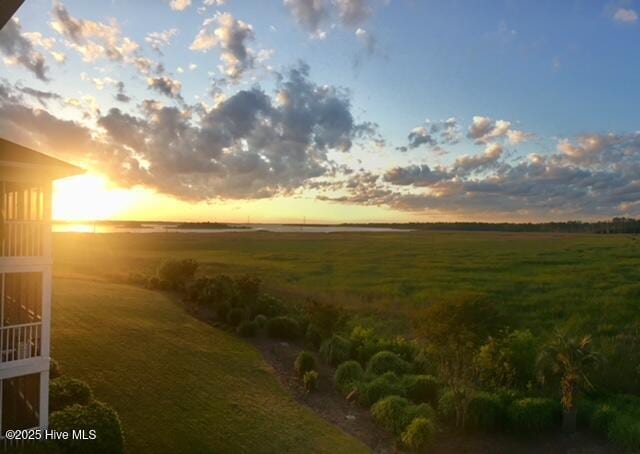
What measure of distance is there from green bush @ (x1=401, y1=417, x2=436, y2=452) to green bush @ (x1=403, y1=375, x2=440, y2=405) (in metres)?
2.92

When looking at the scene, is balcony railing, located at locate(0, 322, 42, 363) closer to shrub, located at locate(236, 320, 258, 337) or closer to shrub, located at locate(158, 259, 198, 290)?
shrub, located at locate(236, 320, 258, 337)

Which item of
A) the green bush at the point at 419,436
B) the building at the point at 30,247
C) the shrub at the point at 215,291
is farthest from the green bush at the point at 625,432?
the shrub at the point at 215,291

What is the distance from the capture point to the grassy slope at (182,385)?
12398mm

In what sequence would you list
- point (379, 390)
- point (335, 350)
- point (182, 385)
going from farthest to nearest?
point (335, 350), point (379, 390), point (182, 385)

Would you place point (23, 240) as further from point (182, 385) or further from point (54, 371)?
point (182, 385)

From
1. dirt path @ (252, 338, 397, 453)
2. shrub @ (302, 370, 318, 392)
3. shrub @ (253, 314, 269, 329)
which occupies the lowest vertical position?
dirt path @ (252, 338, 397, 453)

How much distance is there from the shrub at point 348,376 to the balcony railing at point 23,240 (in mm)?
10646

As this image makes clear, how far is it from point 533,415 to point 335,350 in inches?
312

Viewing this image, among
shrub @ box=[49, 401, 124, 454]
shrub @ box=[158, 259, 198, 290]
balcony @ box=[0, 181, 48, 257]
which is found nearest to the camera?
shrub @ box=[49, 401, 124, 454]

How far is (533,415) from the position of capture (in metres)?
14.2

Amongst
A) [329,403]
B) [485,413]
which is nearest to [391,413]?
A: [329,403]

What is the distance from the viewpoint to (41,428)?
10211 mm

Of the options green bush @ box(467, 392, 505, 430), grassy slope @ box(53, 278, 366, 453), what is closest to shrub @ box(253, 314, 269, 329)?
grassy slope @ box(53, 278, 366, 453)

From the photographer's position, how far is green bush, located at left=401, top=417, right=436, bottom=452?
12.6 meters
